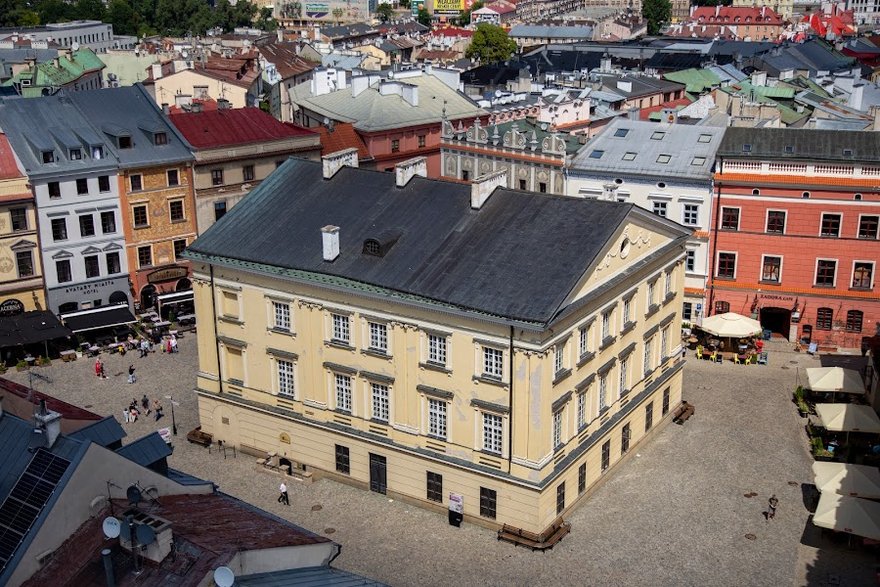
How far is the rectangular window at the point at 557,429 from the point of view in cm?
4550

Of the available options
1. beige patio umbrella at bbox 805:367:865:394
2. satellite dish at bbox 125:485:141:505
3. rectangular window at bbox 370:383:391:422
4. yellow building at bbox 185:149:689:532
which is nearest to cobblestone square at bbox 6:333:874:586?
yellow building at bbox 185:149:689:532

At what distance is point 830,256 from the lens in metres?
67.2

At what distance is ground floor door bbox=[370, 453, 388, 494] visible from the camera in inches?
1951

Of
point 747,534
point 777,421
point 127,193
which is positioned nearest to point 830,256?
point 777,421

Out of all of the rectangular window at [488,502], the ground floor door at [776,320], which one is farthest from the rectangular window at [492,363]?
the ground floor door at [776,320]

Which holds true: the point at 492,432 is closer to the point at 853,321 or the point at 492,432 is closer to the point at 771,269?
the point at 771,269

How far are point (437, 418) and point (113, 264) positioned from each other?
1416 inches

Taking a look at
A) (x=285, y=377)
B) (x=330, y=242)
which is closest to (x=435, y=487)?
(x=285, y=377)

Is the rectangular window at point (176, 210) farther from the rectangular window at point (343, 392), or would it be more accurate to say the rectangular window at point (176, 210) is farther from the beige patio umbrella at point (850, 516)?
the beige patio umbrella at point (850, 516)

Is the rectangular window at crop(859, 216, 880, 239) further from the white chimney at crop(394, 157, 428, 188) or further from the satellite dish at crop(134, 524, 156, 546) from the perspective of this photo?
the satellite dish at crop(134, 524, 156, 546)

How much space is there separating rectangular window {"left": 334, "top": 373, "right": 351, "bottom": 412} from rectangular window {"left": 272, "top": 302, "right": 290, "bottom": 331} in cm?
365

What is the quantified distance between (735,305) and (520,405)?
31270mm

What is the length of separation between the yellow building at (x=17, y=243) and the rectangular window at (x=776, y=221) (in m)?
48.7

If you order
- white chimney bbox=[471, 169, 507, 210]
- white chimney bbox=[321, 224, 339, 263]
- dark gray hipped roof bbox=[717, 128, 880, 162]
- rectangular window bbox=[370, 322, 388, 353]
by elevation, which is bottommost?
rectangular window bbox=[370, 322, 388, 353]
